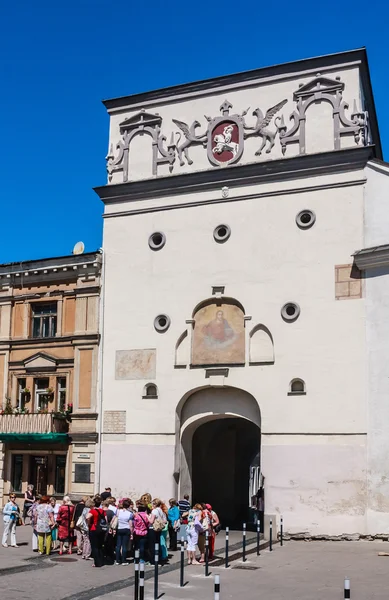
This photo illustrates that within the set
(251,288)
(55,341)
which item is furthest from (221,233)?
(55,341)

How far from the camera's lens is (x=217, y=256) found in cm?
2864

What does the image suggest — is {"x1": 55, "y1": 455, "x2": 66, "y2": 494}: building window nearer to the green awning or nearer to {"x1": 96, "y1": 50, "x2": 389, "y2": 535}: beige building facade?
the green awning

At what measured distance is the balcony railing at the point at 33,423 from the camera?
29922 millimetres

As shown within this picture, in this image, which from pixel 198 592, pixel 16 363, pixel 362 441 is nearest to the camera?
pixel 198 592

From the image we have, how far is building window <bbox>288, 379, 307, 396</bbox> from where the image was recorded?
86.9 ft

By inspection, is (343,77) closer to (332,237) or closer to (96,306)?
(332,237)

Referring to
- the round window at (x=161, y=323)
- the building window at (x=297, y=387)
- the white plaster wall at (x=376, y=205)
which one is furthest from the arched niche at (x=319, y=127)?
the building window at (x=297, y=387)

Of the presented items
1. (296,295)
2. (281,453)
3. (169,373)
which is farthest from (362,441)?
(169,373)

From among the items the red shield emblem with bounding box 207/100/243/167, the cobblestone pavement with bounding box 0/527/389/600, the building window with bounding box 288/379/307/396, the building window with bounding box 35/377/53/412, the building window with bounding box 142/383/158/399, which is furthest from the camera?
the building window with bounding box 35/377/53/412

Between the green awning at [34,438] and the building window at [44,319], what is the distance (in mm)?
4037

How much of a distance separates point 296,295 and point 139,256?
21.2 feet

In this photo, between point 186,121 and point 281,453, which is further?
point 186,121

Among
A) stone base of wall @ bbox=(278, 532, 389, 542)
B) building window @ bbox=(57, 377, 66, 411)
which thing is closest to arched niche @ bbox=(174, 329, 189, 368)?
building window @ bbox=(57, 377, 66, 411)

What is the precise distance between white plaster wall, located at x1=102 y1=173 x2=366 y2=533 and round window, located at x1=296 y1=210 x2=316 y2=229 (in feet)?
0.65
